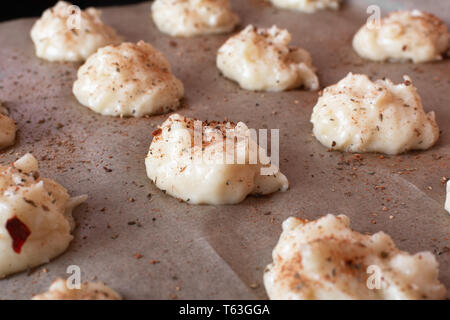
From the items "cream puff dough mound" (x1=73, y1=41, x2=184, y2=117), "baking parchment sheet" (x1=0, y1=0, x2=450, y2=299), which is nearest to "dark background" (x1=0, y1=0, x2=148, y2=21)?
"baking parchment sheet" (x1=0, y1=0, x2=450, y2=299)

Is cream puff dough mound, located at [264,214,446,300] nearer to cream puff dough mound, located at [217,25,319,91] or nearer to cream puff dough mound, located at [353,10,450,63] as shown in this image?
cream puff dough mound, located at [217,25,319,91]

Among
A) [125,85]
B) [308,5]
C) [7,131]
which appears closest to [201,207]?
[125,85]

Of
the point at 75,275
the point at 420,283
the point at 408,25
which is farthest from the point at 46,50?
the point at 420,283

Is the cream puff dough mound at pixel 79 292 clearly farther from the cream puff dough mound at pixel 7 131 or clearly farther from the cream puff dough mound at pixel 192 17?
the cream puff dough mound at pixel 192 17

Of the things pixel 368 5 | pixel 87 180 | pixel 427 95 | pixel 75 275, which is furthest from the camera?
pixel 368 5

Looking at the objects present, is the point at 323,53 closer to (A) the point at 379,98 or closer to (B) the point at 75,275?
(A) the point at 379,98

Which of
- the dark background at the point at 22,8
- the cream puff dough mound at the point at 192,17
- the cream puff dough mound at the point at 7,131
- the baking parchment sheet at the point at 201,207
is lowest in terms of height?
the dark background at the point at 22,8

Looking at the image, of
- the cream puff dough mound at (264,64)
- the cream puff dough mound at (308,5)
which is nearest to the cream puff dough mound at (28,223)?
the cream puff dough mound at (264,64)
